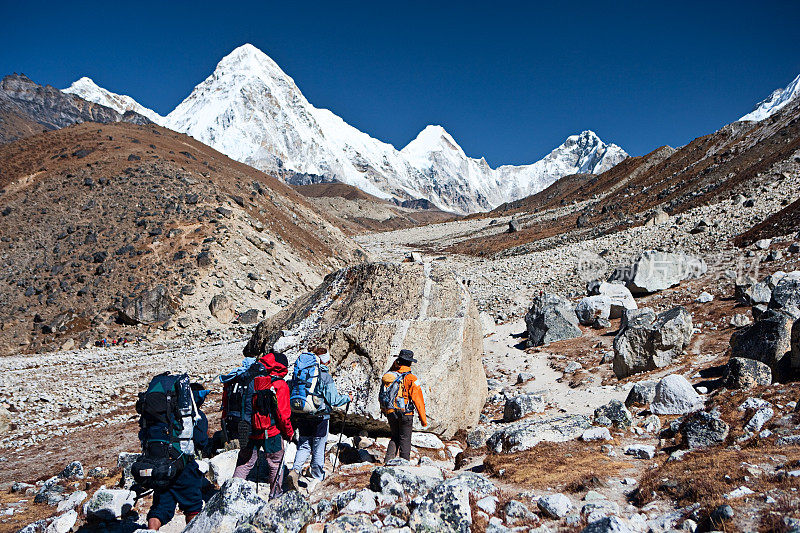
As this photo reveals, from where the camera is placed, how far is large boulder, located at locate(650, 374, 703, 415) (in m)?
8.21

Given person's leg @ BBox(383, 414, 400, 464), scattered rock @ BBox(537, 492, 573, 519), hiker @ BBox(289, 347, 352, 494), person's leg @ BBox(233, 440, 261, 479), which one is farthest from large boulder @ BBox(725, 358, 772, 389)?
person's leg @ BBox(233, 440, 261, 479)

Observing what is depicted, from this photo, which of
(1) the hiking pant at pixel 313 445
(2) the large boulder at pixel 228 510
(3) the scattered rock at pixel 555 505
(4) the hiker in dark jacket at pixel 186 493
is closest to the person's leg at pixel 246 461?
(4) the hiker in dark jacket at pixel 186 493

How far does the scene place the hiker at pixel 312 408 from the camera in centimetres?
688

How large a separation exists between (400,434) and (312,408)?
170cm

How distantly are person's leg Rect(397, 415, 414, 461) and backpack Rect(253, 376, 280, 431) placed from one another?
2317 millimetres

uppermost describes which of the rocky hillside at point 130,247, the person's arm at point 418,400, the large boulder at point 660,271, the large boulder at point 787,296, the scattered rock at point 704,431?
the rocky hillside at point 130,247

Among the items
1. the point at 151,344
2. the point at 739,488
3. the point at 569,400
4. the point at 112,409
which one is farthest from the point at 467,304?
the point at 151,344

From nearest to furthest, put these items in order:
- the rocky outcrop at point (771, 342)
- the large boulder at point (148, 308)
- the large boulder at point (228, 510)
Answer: the large boulder at point (228, 510)
the rocky outcrop at point (771, 342)
the large boulder at point (148, 308)

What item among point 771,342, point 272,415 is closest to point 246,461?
point 272,415

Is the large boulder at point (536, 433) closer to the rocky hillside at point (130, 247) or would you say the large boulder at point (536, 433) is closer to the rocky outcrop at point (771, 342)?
the rocky outcrop at point (771, 342)

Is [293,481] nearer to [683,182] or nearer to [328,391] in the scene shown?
[328,391]

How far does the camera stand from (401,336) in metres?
9.97

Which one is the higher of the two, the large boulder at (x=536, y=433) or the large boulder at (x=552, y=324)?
the large boulder at (x=552, y=324)

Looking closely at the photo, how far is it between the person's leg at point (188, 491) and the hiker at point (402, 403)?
285 centimetres
